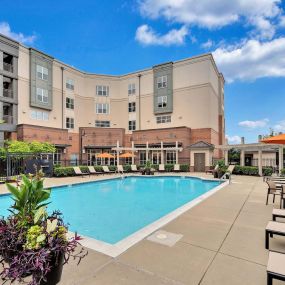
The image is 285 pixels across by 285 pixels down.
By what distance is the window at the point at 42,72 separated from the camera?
27.0 metres

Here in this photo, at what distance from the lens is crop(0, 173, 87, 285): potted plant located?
2.38m

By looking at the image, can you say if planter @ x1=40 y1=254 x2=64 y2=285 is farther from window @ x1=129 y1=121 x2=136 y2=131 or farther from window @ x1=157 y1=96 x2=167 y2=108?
window @ x1=129 y1=121 x2=136 y2=131

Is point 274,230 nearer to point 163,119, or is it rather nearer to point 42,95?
point 163,119

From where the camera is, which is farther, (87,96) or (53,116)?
(87,96)

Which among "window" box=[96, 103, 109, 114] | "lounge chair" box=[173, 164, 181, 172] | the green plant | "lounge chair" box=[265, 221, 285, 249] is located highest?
"window" box=[96, 103, 109, 114]

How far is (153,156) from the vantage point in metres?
28.3

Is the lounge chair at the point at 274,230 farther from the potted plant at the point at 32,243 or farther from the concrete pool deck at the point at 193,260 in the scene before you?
the potted plant at the point at 32,243

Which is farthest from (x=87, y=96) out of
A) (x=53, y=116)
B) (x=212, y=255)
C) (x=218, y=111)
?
(x=212, y=255)

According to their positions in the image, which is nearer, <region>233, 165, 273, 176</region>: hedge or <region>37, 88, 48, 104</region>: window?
<region>233, 165, 273, 176</region>: hedge

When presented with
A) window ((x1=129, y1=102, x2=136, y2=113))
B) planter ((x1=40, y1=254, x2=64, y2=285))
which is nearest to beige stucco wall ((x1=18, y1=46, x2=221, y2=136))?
window ((x1=129, y1=102, x2=136, y2=113))

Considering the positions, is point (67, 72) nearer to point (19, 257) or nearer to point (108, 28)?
point (108, 28)

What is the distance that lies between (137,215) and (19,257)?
21.4 feet

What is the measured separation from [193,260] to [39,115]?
90.3 feet

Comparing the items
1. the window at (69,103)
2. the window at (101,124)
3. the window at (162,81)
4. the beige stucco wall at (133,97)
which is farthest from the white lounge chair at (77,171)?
the window at (162,81)
